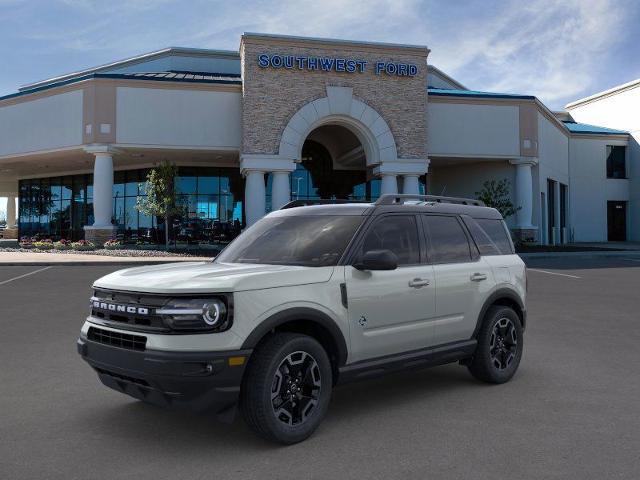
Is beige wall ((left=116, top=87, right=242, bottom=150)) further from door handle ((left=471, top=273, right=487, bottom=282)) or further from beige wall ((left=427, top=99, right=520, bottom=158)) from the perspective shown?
door handle ((left=471, top=273, right=487, bottom=282))

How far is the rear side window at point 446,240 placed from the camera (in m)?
5.60

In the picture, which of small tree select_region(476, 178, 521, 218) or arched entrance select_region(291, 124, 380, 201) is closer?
small tree select_region(476, 178, 521, 218)

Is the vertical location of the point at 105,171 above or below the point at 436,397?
above

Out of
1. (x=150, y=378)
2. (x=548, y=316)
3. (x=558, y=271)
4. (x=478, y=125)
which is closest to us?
(x=150, y=378)

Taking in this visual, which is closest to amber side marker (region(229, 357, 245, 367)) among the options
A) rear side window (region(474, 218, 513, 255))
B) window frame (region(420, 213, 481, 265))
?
window frame (region(420, 213, 481, 265))

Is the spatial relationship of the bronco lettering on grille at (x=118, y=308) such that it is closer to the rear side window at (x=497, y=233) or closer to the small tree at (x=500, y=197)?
the rear side window at (x=497, y=233)

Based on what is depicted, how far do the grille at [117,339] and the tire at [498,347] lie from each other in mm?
3308

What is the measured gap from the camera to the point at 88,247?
29.4 meters

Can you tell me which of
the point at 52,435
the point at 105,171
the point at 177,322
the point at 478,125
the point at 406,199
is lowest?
the point at 52,435

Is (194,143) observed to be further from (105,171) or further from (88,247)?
(88,247)

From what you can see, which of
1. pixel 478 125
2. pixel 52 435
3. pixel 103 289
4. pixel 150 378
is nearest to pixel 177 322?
pixel 150 378

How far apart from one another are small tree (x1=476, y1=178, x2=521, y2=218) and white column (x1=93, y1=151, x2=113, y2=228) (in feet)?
65.1

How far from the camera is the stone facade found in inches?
1126

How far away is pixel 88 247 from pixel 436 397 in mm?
27029
